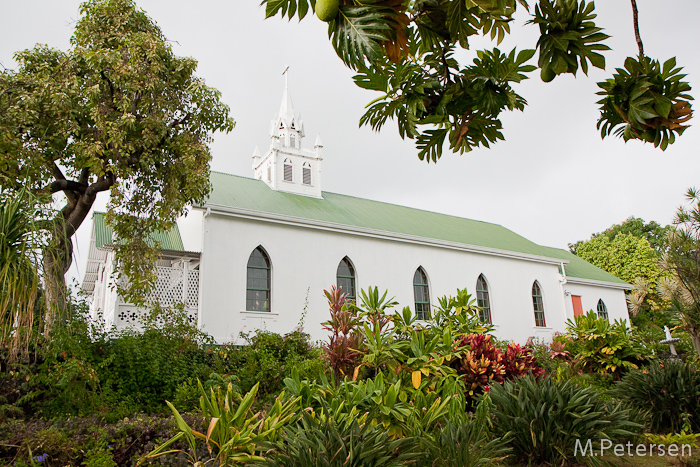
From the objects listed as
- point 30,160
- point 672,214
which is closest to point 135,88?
point 30,160

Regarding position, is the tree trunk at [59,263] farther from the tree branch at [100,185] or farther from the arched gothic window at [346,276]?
the arched gothic window at [346,276]

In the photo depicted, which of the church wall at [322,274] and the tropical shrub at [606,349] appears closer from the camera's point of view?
the tropical shrub at [606,349]

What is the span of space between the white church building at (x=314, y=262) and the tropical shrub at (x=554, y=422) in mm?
9638

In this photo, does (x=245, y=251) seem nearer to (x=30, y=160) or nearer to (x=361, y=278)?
(x=361, y=278)

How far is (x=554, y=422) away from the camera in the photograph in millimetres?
5117

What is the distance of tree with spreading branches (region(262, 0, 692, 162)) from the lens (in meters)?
1.53

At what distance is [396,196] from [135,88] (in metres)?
19.2

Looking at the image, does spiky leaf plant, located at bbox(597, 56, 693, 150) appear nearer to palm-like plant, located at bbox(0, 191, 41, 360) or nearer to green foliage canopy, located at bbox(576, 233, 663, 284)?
palm-like plant, located at bbox(0, 191, 41, 360)

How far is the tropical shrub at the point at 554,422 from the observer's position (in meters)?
5.05

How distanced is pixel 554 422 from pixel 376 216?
641 inches

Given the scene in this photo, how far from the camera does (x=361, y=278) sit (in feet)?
59.5

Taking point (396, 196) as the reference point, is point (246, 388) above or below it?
below

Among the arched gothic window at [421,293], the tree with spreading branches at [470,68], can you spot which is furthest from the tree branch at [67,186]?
the arched gothic window at [421,293]

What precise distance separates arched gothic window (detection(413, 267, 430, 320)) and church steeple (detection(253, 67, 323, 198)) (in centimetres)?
562
